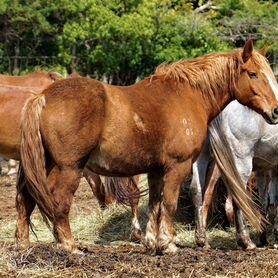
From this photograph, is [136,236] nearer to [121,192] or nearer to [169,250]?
[121,192]

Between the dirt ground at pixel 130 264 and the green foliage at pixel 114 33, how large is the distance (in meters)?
13.6

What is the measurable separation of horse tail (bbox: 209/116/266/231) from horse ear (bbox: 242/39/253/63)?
1.03 meters

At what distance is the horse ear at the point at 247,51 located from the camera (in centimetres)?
659

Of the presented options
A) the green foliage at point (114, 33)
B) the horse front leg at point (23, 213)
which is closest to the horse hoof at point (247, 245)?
the horse front leg at point (23, 213)

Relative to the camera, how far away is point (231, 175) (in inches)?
287

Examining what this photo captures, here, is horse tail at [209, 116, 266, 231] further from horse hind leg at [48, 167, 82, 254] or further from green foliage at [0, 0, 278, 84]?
green foliage at [0, 0, 278, 84]

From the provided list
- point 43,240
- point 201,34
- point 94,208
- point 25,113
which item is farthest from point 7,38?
point 25,113

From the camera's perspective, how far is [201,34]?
1970 centimetres

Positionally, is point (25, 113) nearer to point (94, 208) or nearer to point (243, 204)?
point (243, 204)

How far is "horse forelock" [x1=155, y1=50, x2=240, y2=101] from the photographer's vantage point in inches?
266

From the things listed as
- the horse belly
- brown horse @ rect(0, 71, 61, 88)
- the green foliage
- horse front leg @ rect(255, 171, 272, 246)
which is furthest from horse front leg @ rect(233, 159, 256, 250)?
the green foliage

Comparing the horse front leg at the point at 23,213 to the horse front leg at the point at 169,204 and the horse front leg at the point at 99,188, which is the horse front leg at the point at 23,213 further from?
the horse front leg at the point at 99,188

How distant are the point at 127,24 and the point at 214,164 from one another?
11418 mm

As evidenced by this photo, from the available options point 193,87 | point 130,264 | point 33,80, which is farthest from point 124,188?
point 130,264
